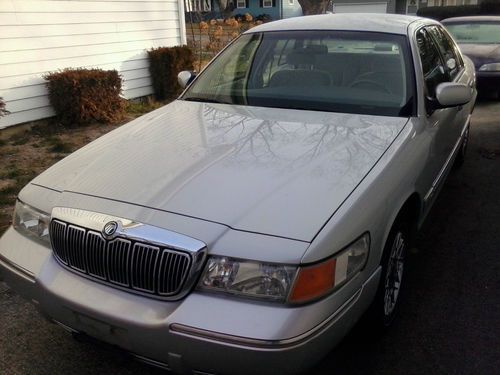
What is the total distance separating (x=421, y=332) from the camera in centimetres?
284

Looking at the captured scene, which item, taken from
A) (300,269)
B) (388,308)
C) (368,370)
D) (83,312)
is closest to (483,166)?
(388,308)

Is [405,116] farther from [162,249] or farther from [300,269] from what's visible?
[162,249]

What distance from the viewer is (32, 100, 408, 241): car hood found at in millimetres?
2131

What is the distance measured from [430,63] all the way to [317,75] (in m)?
0.91

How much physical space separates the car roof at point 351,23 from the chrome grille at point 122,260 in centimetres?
243

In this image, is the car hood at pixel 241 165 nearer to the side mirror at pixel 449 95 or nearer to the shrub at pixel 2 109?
the side mirror at pixel 449 95

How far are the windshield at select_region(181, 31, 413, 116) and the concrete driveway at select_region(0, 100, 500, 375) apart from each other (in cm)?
121

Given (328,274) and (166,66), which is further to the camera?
(166,66)

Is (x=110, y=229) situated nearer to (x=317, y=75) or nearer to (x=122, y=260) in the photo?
(x=122, y=260)

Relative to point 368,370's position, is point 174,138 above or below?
above

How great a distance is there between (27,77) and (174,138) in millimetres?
4739

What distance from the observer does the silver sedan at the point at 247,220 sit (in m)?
1.92

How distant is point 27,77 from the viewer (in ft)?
22.2

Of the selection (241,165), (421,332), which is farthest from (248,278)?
(421,332)
